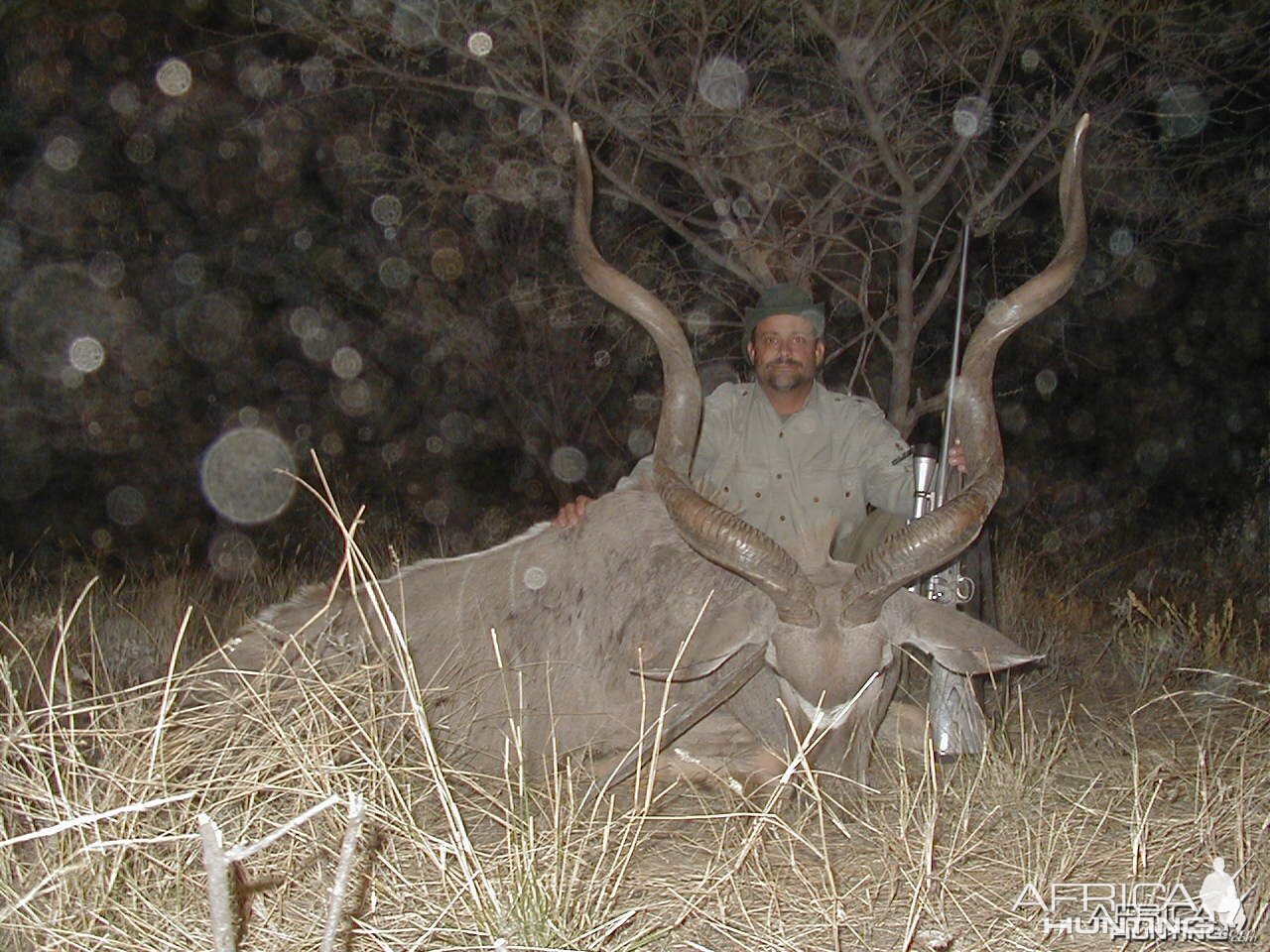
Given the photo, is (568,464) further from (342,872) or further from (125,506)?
(342,872)

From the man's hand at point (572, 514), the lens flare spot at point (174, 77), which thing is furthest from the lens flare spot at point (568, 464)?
the man's hand at point (572, 514)

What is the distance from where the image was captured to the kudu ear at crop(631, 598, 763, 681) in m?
3.51

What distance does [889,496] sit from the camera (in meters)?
4.65

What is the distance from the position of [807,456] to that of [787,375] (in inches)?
12.2

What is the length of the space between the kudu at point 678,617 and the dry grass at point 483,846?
0.29 m

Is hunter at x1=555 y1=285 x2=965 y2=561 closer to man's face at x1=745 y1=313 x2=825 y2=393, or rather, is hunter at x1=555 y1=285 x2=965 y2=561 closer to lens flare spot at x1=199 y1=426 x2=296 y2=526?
man's face at x1=745 y1=313 x2=825 y2=393

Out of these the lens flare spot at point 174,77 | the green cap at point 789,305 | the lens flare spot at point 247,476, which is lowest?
→ the lens flare spot at point 247,476

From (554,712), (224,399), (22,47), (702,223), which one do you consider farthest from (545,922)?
(224,399)

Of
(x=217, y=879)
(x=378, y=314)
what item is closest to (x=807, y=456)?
(x=217, y=879)

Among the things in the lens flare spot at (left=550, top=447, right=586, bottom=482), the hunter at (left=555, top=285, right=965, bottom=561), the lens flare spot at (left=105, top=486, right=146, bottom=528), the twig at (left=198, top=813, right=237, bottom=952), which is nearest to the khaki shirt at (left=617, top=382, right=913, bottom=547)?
the hunter at (left=555, top=285, right=965, bottom=561)

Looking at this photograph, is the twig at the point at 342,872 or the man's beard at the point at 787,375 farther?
the man's beard at the point at 787,375

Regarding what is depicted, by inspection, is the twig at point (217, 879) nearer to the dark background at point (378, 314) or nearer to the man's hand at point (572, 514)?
the man's hand at point (572, 514)

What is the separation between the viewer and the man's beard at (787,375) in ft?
15.4

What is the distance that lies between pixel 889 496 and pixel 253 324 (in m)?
8.50
